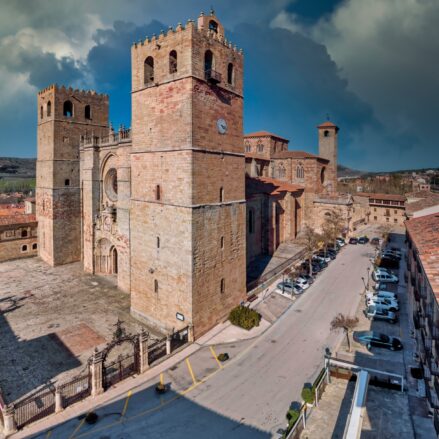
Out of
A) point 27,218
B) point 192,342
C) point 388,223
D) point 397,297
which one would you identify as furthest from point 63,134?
point 388,223

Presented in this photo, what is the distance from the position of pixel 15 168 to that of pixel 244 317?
171 m

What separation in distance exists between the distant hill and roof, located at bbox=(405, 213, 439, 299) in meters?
165

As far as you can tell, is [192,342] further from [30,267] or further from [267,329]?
[30,267]

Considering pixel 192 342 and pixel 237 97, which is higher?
pixel 237 97

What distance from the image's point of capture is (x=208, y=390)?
609 inches

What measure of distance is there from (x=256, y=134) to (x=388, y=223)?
3023 cm

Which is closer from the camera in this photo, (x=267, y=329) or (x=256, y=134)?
(x=267, y=329)

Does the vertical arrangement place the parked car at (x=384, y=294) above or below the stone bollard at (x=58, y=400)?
above

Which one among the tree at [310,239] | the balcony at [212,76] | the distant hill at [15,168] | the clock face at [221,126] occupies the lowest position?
the tree at [310,239]

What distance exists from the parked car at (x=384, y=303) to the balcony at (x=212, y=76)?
62.5ft

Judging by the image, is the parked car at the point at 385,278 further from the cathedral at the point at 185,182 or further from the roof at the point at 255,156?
the roof at the point at 255,156

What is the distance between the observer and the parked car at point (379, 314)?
2227cm

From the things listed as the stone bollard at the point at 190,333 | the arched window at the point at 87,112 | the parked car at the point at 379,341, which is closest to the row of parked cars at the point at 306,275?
the parked car at the point at 379,341

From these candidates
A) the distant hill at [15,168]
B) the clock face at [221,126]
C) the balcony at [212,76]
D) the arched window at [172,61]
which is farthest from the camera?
the distant hill at [15,168]
